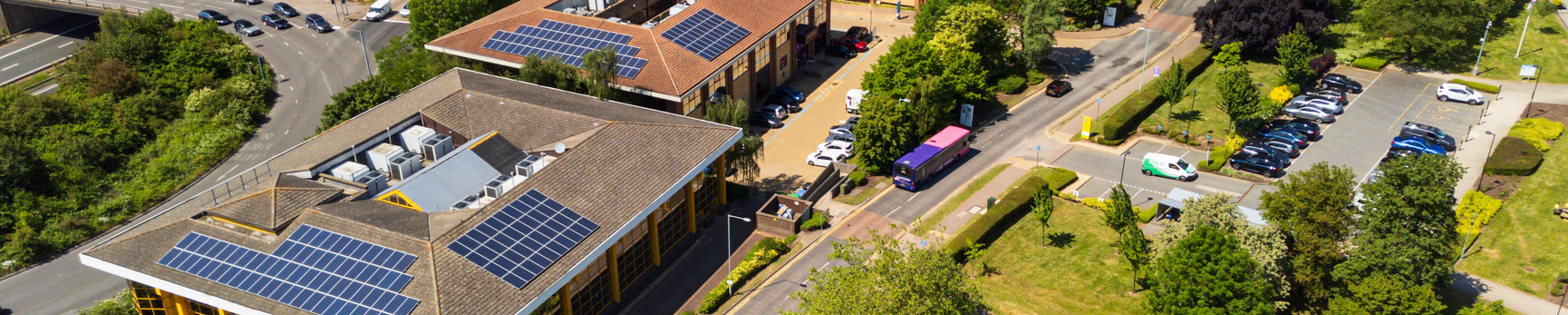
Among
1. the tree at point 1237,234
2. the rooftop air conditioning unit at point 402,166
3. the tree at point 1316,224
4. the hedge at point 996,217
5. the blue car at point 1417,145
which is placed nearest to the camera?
the tree at point 1237,234

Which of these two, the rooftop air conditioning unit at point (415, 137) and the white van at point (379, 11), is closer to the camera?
the rooftop air conditioning unit at point (415, 137)

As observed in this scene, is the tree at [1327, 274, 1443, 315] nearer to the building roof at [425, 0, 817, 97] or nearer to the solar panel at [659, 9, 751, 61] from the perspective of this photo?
the building roof at [425, 0, 817, 97]

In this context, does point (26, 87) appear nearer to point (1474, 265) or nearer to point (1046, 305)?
point (1046, 305)

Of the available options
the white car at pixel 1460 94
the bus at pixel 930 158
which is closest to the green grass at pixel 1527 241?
the white car at pixel 1460 94

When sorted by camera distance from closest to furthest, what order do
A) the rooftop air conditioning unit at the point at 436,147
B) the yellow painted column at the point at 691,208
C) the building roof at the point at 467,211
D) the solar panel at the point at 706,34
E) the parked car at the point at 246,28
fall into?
1. the building roof at the point at 467,211
2. the rooftop air conditioning unit at the point at 436,147
3. the yellow painted column at the point at 691,208
4. the solar panel at the point at 706,34
5. the parked car at the point at 246,28

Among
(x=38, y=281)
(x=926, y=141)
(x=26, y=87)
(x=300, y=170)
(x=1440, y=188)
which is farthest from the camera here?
(x=26, y=87)

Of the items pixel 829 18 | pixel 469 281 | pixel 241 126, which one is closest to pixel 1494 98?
pixel 829 18

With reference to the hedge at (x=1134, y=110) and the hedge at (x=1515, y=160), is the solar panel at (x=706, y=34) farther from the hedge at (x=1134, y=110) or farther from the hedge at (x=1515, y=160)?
the hedge at (x=1515, y=160)
